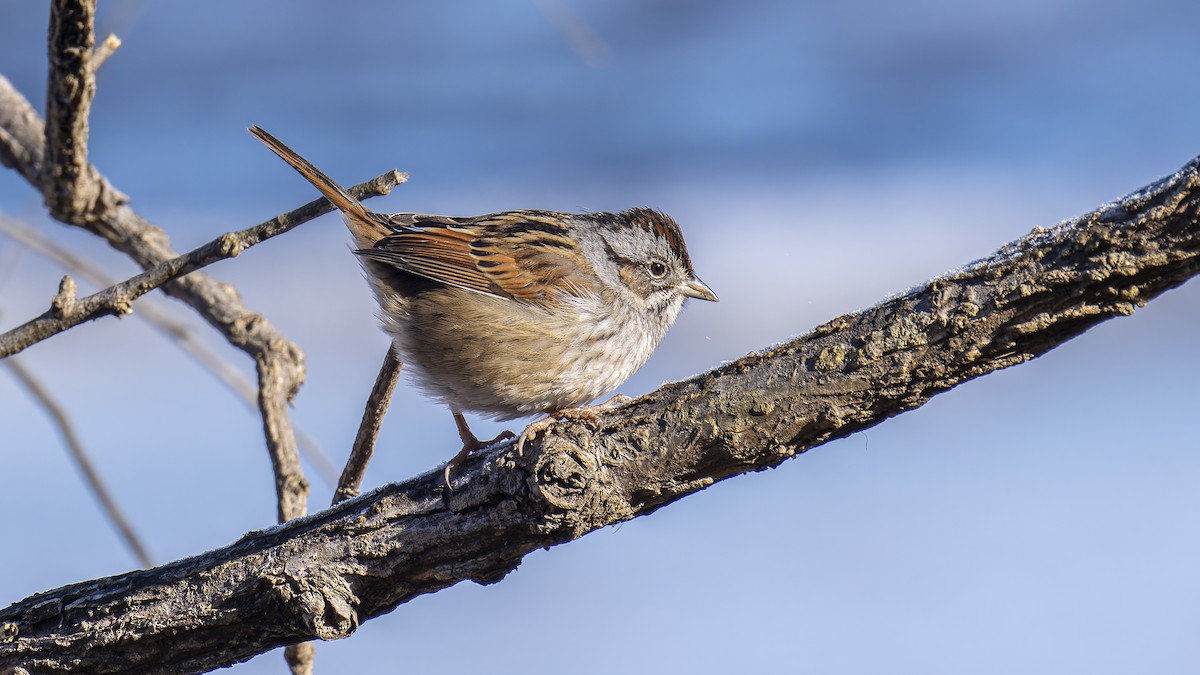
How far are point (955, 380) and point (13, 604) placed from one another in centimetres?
229

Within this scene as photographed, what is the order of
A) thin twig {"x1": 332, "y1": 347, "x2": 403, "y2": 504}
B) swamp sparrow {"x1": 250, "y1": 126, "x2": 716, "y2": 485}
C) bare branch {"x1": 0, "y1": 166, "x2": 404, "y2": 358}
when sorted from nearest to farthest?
1. bare branch {"x1": 0, "y1": 166, "x2": 404, "y2": 358}
2. thin twig {"x1": 332, "y1": 347, "x2": 403, "y2": 504}
3. swamp sparrow {"x1": 250, "y1": 126, "x2": 716, "y2": 485}

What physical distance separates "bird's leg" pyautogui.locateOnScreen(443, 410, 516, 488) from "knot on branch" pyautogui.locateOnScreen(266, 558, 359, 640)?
0.33 m

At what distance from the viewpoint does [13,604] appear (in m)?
2.78

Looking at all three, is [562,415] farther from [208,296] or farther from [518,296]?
[208,296]

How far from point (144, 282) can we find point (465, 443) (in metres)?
1.15

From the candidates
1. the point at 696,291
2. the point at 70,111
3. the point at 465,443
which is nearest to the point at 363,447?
the point at 465,443

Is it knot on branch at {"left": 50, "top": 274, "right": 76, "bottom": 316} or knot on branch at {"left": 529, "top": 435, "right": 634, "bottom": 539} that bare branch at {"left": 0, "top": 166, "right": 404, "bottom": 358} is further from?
knot on branch at {"left": 529, "top": 435, "right": 634, "bottom": 539}

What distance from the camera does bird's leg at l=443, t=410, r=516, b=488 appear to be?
261 centimetres

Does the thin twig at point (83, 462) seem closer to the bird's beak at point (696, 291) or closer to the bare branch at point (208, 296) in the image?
the bare branch at point (208, 296)

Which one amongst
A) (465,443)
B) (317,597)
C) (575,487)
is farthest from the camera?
(465,443)

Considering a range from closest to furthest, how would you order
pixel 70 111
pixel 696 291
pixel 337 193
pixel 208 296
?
pixel 70 111, pixel 337 193, pixel 208 296, pixel 696 291

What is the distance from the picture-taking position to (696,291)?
4.13 m

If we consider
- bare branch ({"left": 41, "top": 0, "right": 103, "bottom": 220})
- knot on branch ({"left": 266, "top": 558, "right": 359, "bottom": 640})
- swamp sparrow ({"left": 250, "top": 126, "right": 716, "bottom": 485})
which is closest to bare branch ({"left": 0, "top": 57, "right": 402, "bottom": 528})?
bare branch ({"left": 41, "top": 0, "right": 103, "bottom": 220})

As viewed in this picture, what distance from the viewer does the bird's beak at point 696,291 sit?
13.5 ft
